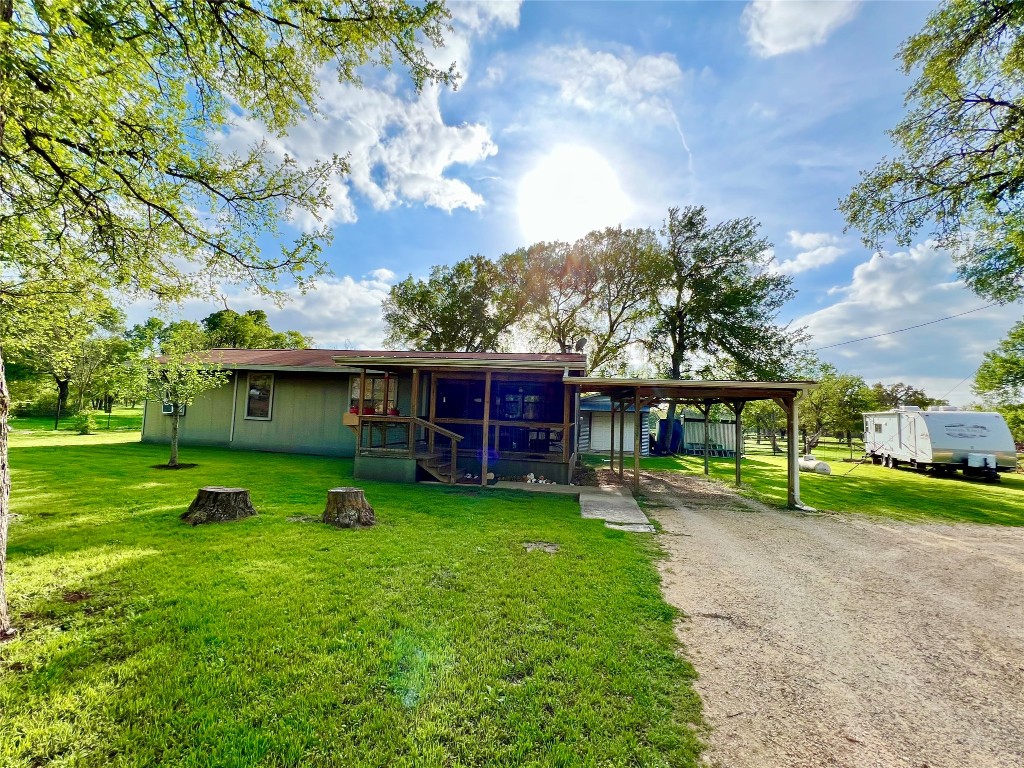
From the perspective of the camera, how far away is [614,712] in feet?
7.32

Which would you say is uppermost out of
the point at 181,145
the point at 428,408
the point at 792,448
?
the point at 181,145

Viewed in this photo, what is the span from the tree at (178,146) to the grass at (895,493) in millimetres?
10881

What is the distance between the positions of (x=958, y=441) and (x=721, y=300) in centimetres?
998

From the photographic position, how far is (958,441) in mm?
14227

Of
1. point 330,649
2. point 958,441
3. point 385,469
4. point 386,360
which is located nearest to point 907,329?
point 958,441

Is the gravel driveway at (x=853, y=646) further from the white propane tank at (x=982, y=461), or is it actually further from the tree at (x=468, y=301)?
the tree at (x=468, y=301)

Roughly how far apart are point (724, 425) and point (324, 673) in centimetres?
2435

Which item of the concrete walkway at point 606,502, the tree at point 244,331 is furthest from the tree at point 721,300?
the tree at point 244,331

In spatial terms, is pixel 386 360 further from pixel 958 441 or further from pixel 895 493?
pixel 958 441

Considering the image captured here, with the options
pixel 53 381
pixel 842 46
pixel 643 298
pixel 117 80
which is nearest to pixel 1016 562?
pixel 842 46

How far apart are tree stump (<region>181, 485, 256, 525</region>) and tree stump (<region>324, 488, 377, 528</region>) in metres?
1.23

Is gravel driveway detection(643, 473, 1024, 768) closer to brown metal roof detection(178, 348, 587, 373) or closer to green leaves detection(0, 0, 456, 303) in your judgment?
brown metal roof detection(178, 348, 587, 373)

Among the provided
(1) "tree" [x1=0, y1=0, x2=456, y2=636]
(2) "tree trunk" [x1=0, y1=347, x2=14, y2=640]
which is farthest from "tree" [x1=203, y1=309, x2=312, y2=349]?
(2) "tree trunk" [x1=0, y1=347, x2=14, y2=640]

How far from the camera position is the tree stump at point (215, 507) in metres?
5.43
